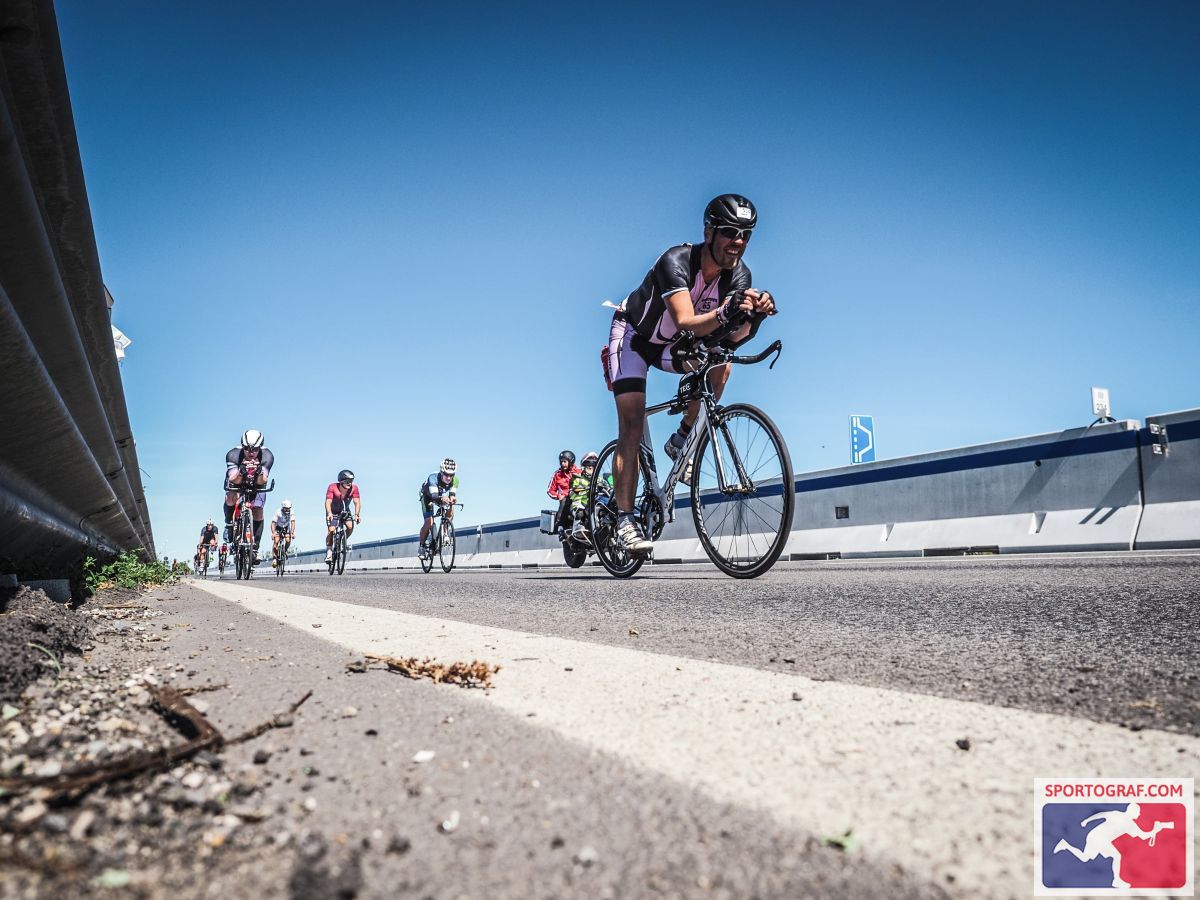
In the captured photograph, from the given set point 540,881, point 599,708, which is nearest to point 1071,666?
point 599,708

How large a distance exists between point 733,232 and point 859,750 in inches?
178

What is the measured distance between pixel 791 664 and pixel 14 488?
316cm

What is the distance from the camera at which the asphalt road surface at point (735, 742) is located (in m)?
0.80

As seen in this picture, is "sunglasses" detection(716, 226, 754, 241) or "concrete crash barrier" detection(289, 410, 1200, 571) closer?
"sunglasses" detection(716, 226, 754, 241)

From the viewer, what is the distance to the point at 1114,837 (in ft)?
2.91

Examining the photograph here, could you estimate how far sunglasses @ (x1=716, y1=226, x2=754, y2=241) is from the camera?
A: 5191mm

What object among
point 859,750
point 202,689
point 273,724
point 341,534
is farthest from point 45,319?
point 341,534

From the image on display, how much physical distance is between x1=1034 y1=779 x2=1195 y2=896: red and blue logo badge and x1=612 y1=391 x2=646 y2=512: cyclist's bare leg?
4990mm

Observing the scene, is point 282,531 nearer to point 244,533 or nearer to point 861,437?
point 244,533

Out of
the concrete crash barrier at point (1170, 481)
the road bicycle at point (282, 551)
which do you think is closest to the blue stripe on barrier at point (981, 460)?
the concrete crash barrier at point (1170, 481)

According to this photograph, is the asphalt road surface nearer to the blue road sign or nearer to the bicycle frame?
the bicycle frame

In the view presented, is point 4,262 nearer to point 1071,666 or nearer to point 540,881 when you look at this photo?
point 540,881

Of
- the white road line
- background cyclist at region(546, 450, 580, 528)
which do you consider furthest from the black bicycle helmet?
background cyclist at region(546, 450, 580, 528)

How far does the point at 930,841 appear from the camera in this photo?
0.84 metres
